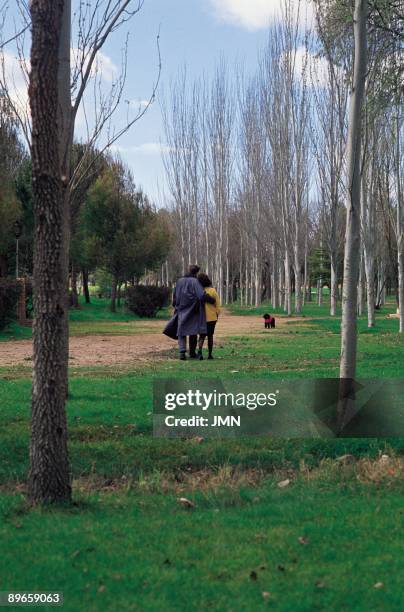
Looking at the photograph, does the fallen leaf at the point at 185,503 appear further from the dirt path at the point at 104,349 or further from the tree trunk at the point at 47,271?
the dirt path at the point at 104,349

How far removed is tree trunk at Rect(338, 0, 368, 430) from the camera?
8.04m

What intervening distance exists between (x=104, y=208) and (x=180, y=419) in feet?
112

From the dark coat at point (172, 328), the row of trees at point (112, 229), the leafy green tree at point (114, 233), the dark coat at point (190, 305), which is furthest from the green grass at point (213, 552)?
the leafy green tree at point (114, 233)

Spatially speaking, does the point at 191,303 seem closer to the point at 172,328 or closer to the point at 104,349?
the point at 172,328

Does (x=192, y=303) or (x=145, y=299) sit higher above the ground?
(x=192, y=303)

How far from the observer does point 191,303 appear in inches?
562

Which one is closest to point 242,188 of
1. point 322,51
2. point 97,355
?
point 97,355

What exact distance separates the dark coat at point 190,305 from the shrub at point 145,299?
2401 cm

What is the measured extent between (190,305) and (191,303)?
43mm

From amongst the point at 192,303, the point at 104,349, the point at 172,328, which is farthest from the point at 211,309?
the point at 104,349

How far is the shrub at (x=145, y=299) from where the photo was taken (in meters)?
38.5

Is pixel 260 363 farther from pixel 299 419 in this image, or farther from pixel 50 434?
pixel 50 434

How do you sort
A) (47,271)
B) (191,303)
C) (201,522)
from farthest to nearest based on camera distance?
(191,303)
(47,271)
(201,522)

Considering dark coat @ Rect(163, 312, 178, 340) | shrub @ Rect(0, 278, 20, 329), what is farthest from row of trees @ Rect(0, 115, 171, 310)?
dark coat @ Rect(163, 312, 178, 340)
